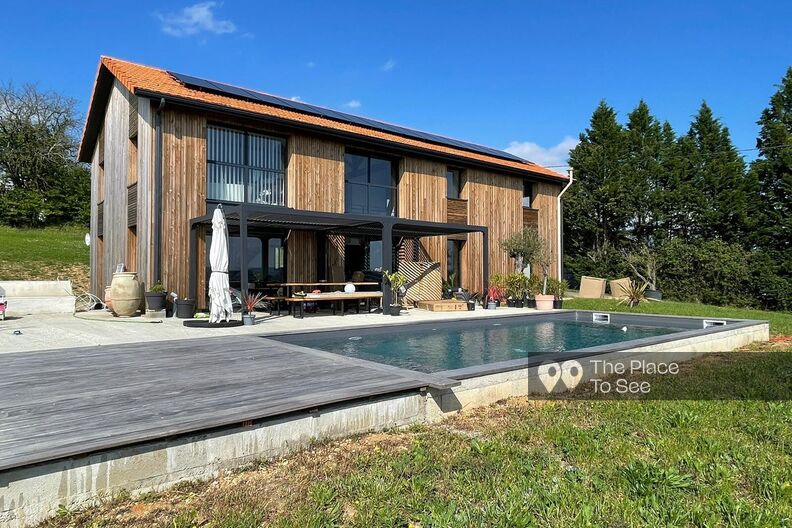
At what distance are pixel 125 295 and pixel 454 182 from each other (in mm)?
10884

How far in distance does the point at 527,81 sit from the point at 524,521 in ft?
71.1

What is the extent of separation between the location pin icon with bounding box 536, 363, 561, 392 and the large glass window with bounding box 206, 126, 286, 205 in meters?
9.47

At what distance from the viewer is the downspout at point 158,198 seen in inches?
430

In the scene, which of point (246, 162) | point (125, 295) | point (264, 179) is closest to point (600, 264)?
point (264, 179)

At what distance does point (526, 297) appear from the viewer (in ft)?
50.4

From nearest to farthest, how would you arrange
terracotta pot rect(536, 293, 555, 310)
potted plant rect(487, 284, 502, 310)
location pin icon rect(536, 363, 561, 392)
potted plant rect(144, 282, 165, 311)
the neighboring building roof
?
location pin icon rect(536, 363, 561, 392)
potted plant rect(144, 282, 165, 311)
the neighboring building roof
potted plant rect(487, 284, 502, 310)
terracotta pot rect(536, 293, 555, 310)

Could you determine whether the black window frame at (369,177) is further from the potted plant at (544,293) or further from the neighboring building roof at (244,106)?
the potted plant at (544,293)

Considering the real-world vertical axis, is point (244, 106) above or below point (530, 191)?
above

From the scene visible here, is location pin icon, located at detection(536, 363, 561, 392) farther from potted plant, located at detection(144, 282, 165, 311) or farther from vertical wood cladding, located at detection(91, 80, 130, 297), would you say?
vertical wood cladding, located at detection(91, 80, 130, 297)

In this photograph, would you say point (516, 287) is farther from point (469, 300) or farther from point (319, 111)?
point (319, 111)

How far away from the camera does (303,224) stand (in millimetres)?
12648

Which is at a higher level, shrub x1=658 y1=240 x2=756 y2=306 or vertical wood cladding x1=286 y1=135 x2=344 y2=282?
vertical wood cladding x1=286 y1=135 x2=344 y2=282

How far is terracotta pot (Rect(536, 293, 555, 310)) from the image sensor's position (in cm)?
1463

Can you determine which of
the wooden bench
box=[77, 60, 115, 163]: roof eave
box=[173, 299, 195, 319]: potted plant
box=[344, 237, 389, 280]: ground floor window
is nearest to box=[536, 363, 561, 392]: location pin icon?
the wooden bench
